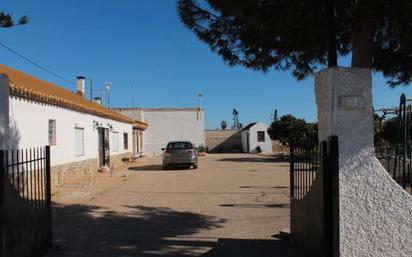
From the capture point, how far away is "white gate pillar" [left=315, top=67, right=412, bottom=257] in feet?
18.8

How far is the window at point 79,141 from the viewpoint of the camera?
1960cm

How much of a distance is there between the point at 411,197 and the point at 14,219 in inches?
186

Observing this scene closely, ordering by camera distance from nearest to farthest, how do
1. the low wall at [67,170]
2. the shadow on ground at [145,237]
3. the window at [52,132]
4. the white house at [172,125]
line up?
the shadow on ground at [145,237]
the low wall at [67,170]
the window at [52,132]
the white house at [172,125]

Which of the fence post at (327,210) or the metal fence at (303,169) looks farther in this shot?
the metal fence at (303,169)

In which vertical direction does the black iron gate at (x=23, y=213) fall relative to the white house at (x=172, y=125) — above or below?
below

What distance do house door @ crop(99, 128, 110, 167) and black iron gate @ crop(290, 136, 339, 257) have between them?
18.3 metres

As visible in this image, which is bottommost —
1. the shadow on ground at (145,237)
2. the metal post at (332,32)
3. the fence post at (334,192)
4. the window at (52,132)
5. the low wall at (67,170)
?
the shadow on ground at (145,237)

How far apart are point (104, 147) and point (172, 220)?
618 inches

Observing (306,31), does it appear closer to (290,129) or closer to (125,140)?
(125,140)

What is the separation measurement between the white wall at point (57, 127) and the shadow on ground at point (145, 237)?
3298mm

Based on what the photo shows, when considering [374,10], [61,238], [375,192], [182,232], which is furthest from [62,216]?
[374,10]

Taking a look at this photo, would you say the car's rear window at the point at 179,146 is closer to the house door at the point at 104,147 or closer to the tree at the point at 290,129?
the house door at the point at 104,147

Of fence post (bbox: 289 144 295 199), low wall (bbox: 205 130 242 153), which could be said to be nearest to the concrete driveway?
fence post (bbox: 289 144 295 199)

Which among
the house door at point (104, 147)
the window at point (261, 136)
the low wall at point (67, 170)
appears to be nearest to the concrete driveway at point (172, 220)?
the low wall at point (67, 170)
